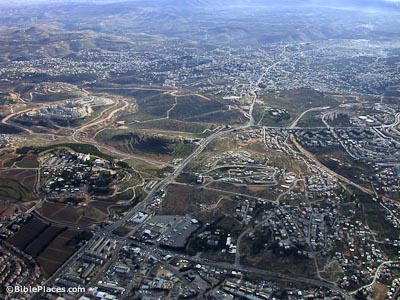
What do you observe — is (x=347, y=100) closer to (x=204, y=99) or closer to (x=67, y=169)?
(x=204, y=99)

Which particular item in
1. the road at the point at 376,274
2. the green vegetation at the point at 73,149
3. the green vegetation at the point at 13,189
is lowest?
the green vegetation at the point at 73,149

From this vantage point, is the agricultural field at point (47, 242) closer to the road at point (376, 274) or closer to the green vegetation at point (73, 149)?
the green vegetation at point (73, 149)

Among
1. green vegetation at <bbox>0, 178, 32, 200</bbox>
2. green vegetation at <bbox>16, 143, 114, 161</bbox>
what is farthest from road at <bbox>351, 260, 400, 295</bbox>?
green vegetation at <bbox>0, 178, 32, 200</bbox>

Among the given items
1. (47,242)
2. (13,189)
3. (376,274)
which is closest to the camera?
(376,274)

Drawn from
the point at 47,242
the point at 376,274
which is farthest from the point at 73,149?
the point at 376,274

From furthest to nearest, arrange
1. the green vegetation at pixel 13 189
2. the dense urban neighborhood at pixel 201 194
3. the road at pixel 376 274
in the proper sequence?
the green vegetation at pixel 13 189 < the dense urban neighborhood at pixel 201 194 < the road at pixel 376 274

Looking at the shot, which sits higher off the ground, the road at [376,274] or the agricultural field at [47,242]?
the road at [376,274]

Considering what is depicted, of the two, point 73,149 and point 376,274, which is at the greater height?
point 376,274

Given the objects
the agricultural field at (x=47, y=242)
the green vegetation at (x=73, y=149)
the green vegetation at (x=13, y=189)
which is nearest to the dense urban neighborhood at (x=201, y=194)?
the agricultural field at (x=47, y=242)

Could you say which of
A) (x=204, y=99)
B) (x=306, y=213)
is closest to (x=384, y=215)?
(x=306, y=213)

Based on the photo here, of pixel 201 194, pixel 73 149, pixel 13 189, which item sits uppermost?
pixel 201 194

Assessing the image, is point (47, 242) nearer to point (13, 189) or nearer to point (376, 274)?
point (13, 189)
